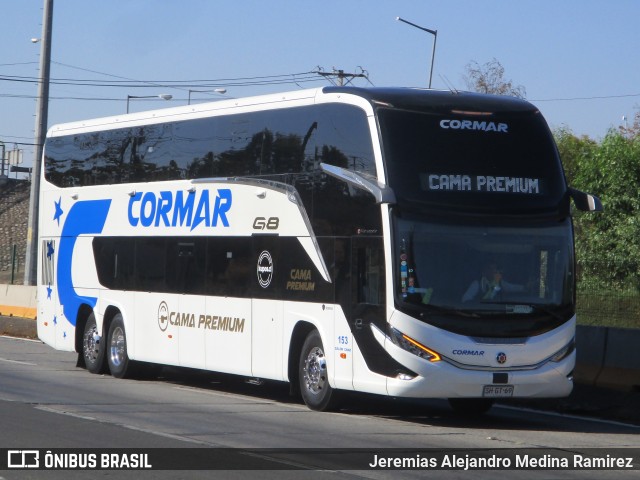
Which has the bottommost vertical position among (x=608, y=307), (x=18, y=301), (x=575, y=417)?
(x=575, y=417)

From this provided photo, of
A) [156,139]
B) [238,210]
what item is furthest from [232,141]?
[156,139]

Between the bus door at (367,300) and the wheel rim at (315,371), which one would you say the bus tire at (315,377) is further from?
the bus door at (367,300)

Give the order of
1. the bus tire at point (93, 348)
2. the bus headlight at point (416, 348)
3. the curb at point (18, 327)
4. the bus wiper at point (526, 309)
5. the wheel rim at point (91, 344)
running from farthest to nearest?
1. the curb at point (18, 327)
2. the wheel rim at point (91, 344)
3. the bus tire at point (93, 348)
4. the bus wiper at point (526, 309)
5. the bus headlight at point (416, 348)

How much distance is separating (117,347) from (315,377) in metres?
6.08

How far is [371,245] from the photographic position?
1488cm

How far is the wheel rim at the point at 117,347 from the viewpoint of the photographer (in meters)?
20.9

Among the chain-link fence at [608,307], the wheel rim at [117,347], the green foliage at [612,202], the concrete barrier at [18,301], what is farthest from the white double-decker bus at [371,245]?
the green foliage at [612,202]

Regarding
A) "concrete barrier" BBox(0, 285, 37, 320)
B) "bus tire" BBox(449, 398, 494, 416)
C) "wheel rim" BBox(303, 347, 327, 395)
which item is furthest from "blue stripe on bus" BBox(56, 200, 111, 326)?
"concrete barrier" BBox(0, 285, 37, 320)

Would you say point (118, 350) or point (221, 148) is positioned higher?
point (221, 148)

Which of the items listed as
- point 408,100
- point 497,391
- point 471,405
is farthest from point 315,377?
point 408,100

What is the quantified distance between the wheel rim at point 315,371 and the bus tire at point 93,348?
6271mm

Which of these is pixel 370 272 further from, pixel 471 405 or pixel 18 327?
pixel 18 327

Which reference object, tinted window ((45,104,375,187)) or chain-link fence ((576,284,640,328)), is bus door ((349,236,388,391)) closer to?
tinted window ((45,104,375,187))

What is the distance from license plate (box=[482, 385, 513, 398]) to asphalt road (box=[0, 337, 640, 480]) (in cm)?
42
